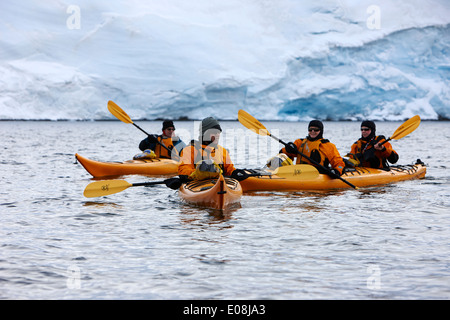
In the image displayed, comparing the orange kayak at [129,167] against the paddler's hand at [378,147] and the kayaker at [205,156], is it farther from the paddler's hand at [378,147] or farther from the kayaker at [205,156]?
the paddler's hand at [378,147]

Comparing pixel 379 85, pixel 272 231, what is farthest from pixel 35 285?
pixel 379 85

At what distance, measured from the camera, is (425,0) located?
39438mm

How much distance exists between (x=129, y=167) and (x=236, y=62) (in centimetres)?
3069

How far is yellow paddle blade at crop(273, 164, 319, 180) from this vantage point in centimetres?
738

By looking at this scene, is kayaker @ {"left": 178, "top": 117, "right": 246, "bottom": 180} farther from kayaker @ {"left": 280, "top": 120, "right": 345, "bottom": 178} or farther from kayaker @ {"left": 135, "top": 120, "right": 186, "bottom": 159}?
kayaker @ {"left": 135, "top": 120, "right": 186, "bottom": 159}

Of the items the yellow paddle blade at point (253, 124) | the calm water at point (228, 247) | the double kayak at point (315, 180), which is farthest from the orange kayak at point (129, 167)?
the double kayak at point (315, 180)

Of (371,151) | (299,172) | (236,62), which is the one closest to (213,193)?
(299,172)

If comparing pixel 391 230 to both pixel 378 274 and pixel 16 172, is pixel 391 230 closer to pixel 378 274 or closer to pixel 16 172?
pixel 378 274

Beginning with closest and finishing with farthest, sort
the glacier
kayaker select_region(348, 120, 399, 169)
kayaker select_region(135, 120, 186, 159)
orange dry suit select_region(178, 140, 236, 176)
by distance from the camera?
orange dry suit select_region(178, 140, 236, 176) → kayaker select_region(348, 120, 399, 169) → kayaker select_region(135, 120, 186, 159) → the glacier

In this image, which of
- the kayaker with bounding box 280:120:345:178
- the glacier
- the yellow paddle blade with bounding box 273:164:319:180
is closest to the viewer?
the yellow paddle blade with bounding box 273:164:319:180

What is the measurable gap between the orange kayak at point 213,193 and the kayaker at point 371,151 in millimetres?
3079

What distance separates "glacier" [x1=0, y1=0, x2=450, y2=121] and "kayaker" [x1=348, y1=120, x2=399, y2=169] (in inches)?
1029

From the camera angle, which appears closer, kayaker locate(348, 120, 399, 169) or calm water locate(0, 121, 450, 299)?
calm water locate(0, 121, 450, 299)

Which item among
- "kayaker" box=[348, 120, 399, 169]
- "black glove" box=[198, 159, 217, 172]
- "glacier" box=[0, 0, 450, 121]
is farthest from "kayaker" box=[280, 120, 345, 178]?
"glacier" box=[0, 0, 450, 121]
